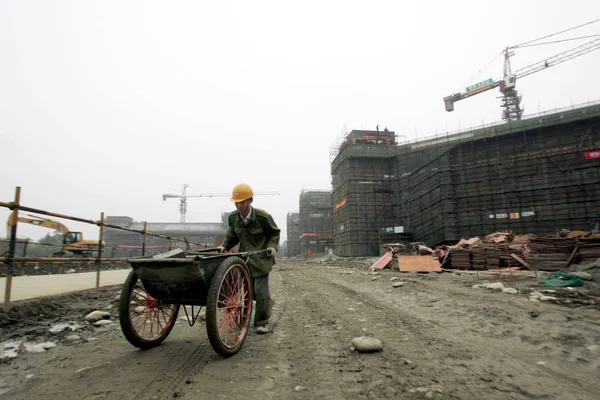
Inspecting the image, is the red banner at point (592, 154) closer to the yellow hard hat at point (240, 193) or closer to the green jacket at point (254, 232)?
the green jacket at point (254, 232)

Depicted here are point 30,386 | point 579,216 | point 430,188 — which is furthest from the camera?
point 430,188

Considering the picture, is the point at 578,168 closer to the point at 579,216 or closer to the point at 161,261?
the point at 579,216

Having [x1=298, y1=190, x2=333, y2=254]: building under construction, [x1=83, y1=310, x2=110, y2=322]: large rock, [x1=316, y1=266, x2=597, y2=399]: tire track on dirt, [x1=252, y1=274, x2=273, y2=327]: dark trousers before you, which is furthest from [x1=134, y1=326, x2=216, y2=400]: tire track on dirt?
[x1=298, y1=190, x2=333, y2=254]: building under construction

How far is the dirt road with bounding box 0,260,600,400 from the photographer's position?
194 centimetres

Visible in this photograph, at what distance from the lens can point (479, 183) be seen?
24594mm

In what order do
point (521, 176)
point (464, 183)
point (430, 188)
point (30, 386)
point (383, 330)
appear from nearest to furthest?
point (30, 386)
point (383, 330)
point (521, 176)
point (464, 183)
point (430, 188)

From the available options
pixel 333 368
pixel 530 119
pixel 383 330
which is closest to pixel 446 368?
pixel 333 368

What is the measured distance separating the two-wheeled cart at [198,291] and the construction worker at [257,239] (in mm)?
487

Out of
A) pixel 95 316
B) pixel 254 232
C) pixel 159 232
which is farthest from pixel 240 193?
pixel 159 232

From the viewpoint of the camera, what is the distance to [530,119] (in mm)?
24328

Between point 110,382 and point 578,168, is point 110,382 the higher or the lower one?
the lower one

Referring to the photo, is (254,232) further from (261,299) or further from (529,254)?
(529,254)

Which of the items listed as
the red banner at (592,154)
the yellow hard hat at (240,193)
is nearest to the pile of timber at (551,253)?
the yellow hard hat at (240,193)

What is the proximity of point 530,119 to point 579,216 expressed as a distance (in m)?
8.67
